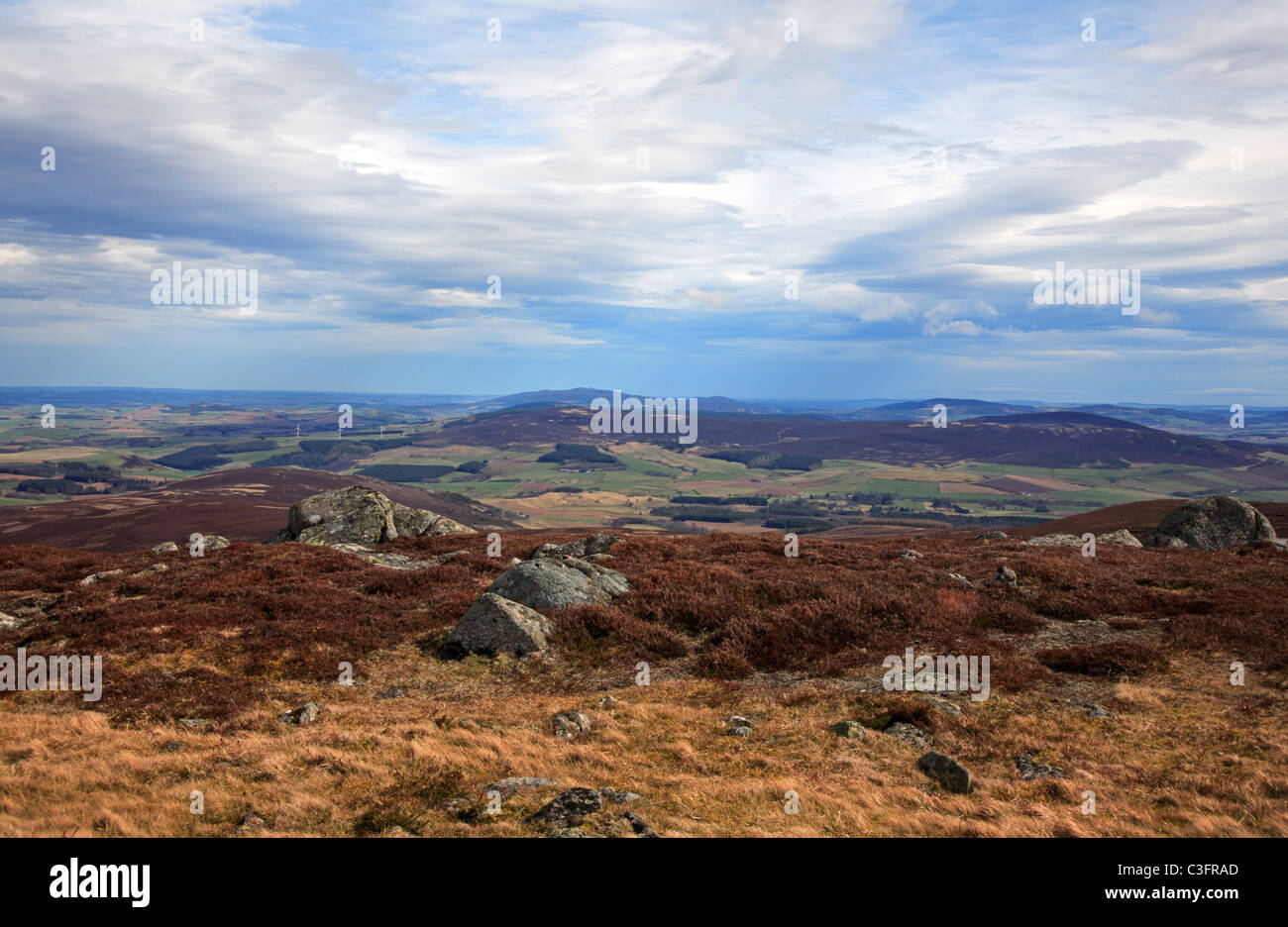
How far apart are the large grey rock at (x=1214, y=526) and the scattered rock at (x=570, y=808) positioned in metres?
44.6

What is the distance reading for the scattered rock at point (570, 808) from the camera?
9.82 metres

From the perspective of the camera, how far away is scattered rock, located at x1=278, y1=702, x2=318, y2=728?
49.3 ft

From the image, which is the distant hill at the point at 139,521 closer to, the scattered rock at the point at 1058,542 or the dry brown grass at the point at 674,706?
the dry brown grass at the point at 674,706

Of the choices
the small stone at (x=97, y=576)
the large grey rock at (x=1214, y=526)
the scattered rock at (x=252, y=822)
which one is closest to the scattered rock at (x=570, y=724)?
the scattered rock at (x=252, y=822)

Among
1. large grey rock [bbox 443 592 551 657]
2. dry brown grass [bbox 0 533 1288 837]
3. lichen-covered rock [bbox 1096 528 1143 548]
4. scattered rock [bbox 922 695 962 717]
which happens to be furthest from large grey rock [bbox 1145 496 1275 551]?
large grey rock [bbox 443 592 551 657]

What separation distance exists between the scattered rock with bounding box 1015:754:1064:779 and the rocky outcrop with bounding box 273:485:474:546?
34.1 m

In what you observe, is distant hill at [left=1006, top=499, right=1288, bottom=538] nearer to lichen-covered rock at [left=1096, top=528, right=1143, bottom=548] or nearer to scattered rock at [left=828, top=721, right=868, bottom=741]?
lichen-covered rock at [left=1096, top=528, right=1143, bottom=548]

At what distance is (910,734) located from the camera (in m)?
14.2
